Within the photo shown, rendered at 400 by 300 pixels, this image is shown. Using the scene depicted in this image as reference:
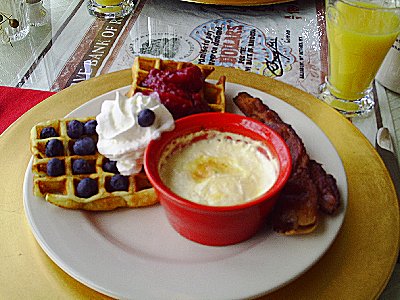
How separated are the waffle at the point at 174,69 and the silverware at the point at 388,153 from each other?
456mm

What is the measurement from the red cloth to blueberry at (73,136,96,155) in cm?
34

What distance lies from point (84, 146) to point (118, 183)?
0.14 metres

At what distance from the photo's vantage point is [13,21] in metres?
1.84

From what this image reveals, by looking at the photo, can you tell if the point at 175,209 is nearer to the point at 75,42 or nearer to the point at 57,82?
the point at 57,82

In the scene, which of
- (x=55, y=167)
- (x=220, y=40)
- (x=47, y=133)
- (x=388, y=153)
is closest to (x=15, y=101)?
(x=47, y=133)

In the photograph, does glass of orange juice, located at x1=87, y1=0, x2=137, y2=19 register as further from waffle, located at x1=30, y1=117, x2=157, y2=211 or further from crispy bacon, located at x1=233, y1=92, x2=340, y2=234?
crispy bacon, located at x1=233, y1=92, x2=340, y2=234

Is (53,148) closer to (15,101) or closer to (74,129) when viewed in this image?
(74,129)

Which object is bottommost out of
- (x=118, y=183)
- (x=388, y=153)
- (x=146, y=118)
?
(x=388, y=153)

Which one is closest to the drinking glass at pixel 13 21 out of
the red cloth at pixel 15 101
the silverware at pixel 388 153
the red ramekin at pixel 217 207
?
the red cloth at pixel 15 101

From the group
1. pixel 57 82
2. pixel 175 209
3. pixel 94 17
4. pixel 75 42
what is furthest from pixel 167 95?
pixel 94 17

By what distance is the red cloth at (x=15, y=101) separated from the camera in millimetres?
1424

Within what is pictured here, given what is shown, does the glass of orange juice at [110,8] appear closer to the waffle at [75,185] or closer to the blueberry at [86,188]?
the waffle at [75,185]

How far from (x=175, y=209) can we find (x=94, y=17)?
1228mm

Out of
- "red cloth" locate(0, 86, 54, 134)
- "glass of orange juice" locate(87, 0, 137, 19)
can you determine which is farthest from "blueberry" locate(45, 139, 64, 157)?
"glass of orange juice" locate(87, 0, 137, 19)
